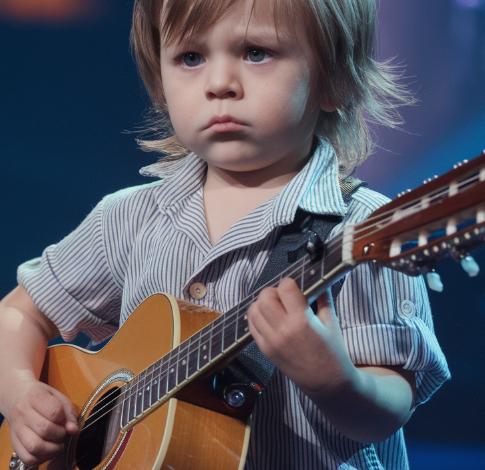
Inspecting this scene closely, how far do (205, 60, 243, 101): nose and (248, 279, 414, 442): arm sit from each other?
0.24 meters

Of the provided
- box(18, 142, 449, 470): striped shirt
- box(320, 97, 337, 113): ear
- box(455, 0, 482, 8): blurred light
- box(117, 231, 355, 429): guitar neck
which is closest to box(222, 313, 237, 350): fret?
box(117, 231, 355, 429): guitar neck

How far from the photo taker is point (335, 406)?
21.7 inches

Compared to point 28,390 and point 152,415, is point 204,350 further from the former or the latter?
point 28,390

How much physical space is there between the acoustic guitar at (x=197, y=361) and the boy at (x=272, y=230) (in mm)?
38

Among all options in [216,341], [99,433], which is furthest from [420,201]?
[99,433]

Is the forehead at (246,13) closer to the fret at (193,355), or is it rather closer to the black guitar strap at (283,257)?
the black guitar strap at (283,257)

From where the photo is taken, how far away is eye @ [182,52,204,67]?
0.67m

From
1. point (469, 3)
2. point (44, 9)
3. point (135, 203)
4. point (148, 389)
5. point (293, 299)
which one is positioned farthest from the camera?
point (44, 9)

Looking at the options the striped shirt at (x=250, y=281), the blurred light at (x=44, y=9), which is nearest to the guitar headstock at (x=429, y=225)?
the striped shirt at (x=250, y=281)

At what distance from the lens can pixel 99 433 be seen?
0.67 metres

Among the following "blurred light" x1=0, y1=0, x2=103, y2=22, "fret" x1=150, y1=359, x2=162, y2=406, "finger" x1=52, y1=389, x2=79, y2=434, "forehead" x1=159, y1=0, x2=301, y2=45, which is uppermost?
"blurred light" x1=0, y1=0, x2=103, y2=22

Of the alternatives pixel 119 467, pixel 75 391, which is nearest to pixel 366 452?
pixel 119 467

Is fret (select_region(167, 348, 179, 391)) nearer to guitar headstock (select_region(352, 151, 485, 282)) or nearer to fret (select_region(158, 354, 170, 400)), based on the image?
fret (select_region(158, 354, 170, 400))

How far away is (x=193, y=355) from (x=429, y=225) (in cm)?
28
